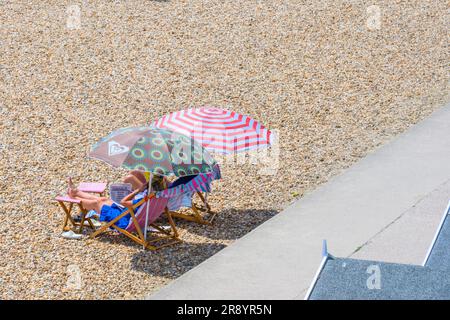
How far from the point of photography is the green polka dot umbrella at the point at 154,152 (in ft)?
25.1

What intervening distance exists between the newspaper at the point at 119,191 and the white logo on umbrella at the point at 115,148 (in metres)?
0.45

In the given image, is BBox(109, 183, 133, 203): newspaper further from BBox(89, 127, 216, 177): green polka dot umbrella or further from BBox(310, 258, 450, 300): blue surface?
BBox(310, 258, 450, 300): blue surface

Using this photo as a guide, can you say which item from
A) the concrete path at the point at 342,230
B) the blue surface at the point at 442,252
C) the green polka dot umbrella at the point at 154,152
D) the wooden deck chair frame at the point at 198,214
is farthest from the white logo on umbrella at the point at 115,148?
the blue surface at the point at 442,252

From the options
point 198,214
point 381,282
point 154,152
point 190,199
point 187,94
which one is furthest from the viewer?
point 187,94

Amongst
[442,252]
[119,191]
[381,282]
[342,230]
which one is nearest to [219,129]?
[119,191]

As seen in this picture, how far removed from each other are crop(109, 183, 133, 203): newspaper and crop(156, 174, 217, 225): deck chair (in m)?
0.34

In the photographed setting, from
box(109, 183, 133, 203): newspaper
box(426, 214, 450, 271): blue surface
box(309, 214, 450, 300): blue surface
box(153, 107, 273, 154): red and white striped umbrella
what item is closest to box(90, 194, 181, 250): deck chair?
box(109, 183, 133, 203): newspaper

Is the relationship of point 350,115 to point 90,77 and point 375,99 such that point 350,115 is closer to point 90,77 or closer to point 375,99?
point 375,99

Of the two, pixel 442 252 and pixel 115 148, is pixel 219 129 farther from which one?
pixel 442 252

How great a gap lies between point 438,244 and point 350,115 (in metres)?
4.47

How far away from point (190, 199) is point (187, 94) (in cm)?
344

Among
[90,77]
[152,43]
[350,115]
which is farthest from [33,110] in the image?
[350,115]

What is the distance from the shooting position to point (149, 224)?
26.7 feet
